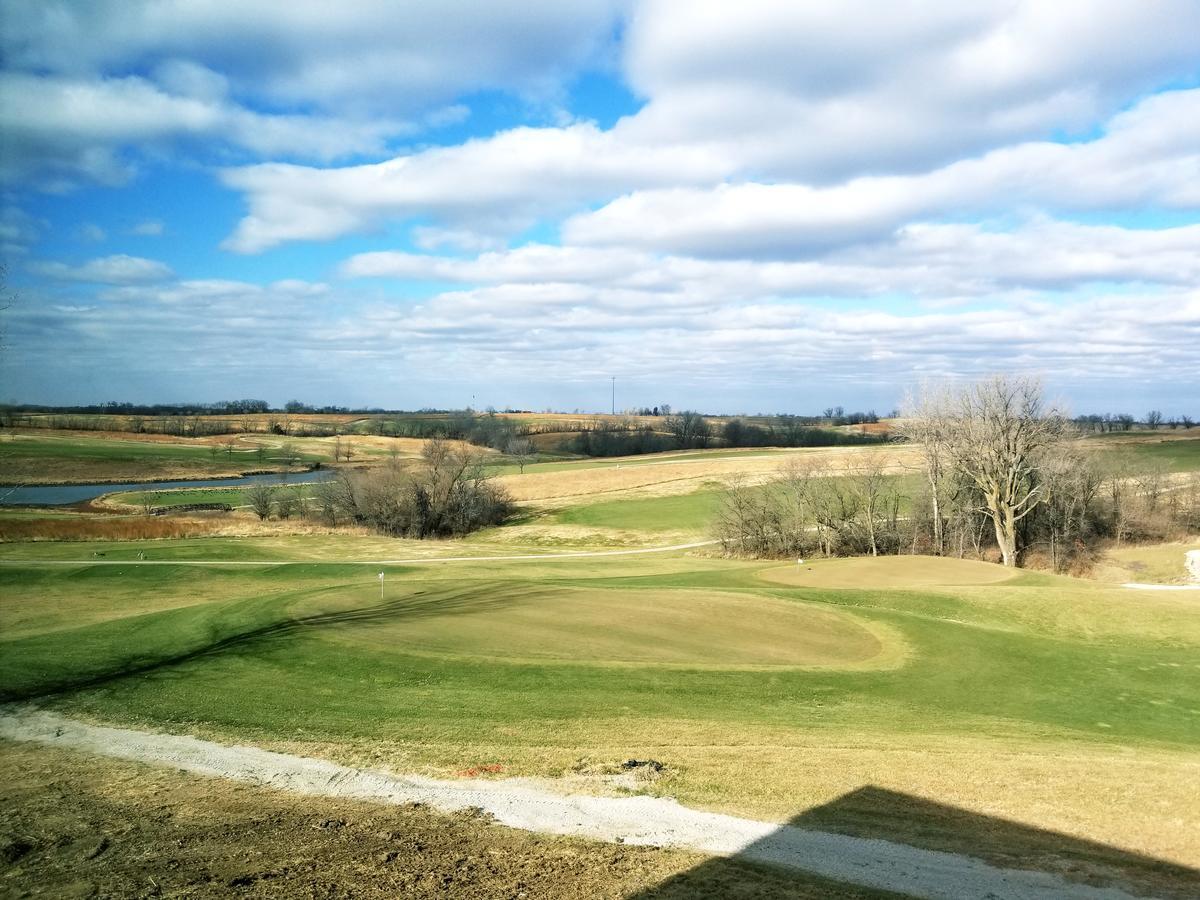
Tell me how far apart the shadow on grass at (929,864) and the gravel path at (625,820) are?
0.09 feet

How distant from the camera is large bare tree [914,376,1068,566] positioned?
52375mm

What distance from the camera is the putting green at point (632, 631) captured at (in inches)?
738

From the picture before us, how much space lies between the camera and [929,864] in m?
8.80

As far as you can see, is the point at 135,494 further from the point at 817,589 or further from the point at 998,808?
the point at 998,808

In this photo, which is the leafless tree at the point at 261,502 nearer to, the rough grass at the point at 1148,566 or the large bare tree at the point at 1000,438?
the large bare tree at the point at 1000,438

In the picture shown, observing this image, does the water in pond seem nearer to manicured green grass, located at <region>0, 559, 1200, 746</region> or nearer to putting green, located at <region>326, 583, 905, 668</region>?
putting green, located at <region>326, 583, 905, 668</region>

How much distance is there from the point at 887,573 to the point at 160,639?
28.7m

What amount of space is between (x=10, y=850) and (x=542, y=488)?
8367 centimetres

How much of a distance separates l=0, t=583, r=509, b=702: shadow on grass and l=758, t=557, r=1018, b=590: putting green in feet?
50.5

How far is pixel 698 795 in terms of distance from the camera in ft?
34.9

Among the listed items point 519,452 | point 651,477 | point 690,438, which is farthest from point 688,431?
point 651,477

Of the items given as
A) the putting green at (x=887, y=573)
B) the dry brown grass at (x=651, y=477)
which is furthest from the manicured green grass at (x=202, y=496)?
the putting green at (x=887, y=573)

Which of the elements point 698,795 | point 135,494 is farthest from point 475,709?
point 135,494

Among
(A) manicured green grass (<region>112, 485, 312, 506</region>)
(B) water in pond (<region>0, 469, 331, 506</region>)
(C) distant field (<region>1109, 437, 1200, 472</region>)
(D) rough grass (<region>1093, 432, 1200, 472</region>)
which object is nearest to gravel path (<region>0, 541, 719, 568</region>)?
(A) manicured green grass (<region>112, 485, 312, 506</region>)
